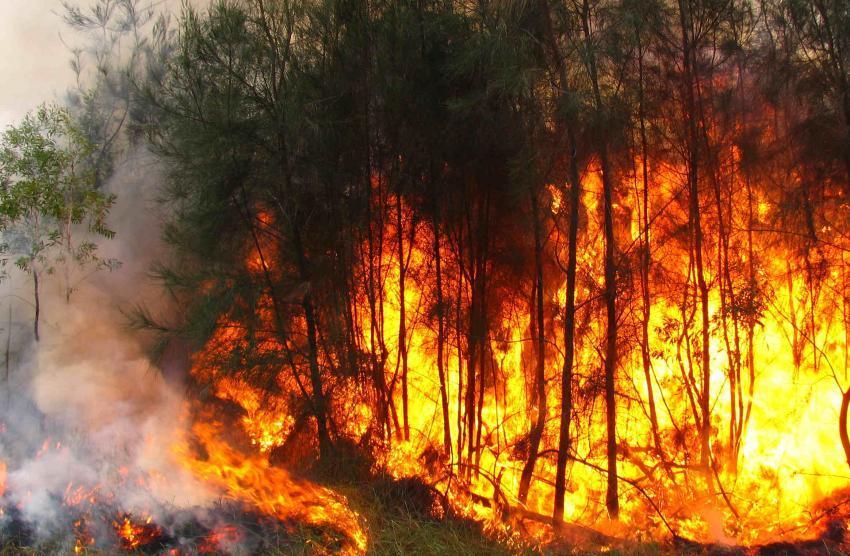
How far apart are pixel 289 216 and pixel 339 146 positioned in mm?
872

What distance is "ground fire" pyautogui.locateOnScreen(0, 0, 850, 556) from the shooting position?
638cm

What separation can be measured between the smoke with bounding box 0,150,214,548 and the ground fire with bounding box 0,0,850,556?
0.18 feet

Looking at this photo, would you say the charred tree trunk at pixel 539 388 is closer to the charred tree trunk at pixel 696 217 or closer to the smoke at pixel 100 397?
the charred tree trunk at pixel 696 217

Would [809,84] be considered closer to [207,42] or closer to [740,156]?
[740,156]

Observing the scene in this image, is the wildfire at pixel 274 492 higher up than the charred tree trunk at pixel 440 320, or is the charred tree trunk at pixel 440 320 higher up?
the charred tree trunk at pixel 440 320

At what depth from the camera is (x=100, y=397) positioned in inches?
271

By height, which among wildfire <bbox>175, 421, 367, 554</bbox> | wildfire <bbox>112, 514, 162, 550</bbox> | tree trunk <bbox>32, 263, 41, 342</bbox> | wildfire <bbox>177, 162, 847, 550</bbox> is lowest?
wildfire <bbox>112, 514, 162, 550</bbox>

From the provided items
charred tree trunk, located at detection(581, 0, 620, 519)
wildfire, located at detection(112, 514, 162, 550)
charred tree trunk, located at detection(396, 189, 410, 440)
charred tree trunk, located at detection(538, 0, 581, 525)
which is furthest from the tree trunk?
charred tree trunk, located at detection(581, 0, 620, 519)

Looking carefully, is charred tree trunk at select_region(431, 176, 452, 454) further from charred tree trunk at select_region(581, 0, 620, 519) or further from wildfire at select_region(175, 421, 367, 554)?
wildfire at select_region(175, 421, 367, 554)

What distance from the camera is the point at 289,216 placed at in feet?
22.2

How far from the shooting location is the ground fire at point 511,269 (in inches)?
251

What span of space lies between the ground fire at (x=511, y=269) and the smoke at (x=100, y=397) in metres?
0.05

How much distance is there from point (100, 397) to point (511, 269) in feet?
14.0

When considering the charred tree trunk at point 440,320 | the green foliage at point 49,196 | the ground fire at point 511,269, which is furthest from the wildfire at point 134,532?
the green foliage at point 49,196
